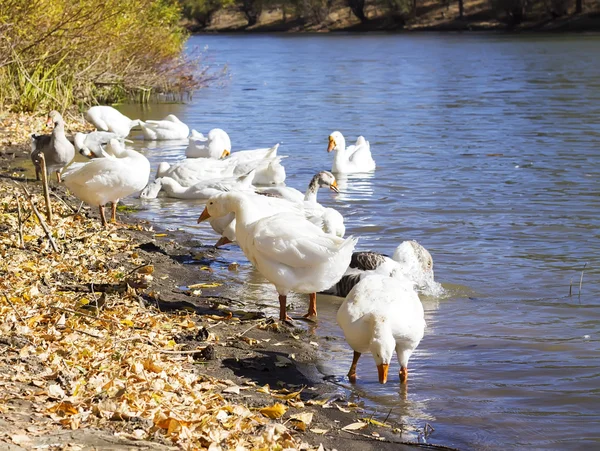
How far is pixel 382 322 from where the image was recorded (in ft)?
18.5

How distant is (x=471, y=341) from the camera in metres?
6.99

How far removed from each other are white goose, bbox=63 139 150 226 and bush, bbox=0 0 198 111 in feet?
19.3

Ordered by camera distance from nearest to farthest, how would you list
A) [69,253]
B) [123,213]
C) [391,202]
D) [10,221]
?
[69,253] < [10,221] < [123,213] < [391,202]

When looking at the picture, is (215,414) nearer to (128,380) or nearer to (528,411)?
Result: (128,380)

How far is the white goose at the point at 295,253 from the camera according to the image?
659 centimetres

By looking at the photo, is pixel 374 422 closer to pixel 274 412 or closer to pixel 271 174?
pixel 274 412

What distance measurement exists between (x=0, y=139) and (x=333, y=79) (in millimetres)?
19597

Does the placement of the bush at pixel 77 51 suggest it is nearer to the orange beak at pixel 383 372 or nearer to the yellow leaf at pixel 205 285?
the yellow leaf at pixel 205 285

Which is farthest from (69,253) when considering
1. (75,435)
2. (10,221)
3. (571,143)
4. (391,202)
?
(571,143)

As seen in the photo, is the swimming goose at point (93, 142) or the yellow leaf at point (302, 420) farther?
the swimming goose at point (93, 142)

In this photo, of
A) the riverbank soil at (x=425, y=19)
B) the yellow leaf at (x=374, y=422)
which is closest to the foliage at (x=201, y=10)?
the riverbank soil at (x=425, y=19)

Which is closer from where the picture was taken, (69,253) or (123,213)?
(69,253)

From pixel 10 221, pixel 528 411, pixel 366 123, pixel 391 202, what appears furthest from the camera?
pixel 366 123

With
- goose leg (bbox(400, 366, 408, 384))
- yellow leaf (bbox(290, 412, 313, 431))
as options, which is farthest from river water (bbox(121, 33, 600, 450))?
yellow leaf (bbox(290, 412, 313, 431))
